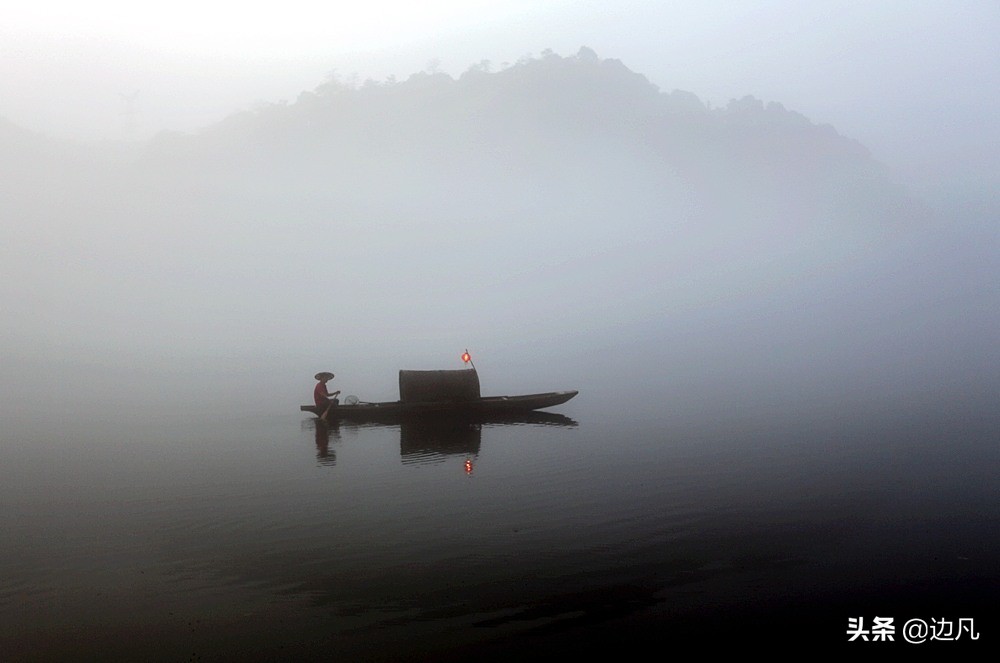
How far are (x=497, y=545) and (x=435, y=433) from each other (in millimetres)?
16223

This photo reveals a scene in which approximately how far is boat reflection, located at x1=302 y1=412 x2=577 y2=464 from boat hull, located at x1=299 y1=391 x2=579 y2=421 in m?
0.45

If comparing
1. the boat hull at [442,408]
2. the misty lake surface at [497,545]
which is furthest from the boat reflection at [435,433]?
the boat hull at [442,408]

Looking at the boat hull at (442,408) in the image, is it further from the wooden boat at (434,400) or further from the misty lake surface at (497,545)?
A: the misty lake surface at (497,545)

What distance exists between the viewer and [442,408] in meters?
33.6

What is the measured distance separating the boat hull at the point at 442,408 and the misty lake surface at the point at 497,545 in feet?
7.53

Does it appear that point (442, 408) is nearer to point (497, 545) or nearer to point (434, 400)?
point (434, 400)

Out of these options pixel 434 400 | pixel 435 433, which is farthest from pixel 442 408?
pixel 435 433

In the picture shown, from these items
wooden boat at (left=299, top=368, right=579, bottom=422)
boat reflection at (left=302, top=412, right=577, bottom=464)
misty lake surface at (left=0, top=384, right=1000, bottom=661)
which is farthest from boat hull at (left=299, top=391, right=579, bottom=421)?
misty lake surface at (left=0, top=384, right=1000, bottom=661)

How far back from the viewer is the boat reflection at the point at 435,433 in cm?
2853

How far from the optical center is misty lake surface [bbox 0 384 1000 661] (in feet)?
42.0

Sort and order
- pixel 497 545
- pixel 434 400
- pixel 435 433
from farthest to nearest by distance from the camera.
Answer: pixel 434 400
pixel 435 433
pixel 497 545

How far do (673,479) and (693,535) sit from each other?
246 inches

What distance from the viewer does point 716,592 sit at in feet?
46.0

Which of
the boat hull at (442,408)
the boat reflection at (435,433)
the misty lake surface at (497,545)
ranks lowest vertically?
the misty lake surface at (497,545)
